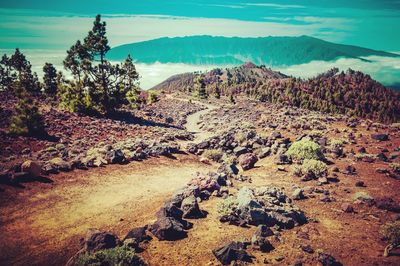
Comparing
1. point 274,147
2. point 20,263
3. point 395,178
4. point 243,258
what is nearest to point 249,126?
point 274,147

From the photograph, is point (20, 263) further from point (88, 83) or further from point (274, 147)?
point (88, 83)

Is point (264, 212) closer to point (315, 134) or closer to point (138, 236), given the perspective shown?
point (138, 236)

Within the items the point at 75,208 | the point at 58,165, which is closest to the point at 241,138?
the point at 58,165

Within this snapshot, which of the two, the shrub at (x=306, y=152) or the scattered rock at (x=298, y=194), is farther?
the shrub at (x=306, y=152)

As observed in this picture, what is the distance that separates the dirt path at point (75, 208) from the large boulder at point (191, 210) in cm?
163

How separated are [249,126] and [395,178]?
68.1ft

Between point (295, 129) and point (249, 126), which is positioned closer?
point (295, 129)

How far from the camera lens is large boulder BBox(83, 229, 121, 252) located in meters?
10.7

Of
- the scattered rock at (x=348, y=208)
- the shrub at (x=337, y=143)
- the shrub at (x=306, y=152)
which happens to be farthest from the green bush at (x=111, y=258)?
the shrub at (x=337, y=143)

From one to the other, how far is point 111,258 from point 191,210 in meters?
5.06

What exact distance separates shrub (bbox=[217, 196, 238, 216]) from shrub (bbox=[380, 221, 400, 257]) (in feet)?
20.8

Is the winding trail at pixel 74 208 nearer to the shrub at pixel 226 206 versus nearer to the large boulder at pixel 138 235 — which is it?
the large boulder at pixel 138 235

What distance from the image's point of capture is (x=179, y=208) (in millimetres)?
14398

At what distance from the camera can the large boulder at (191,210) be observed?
13883 mm
